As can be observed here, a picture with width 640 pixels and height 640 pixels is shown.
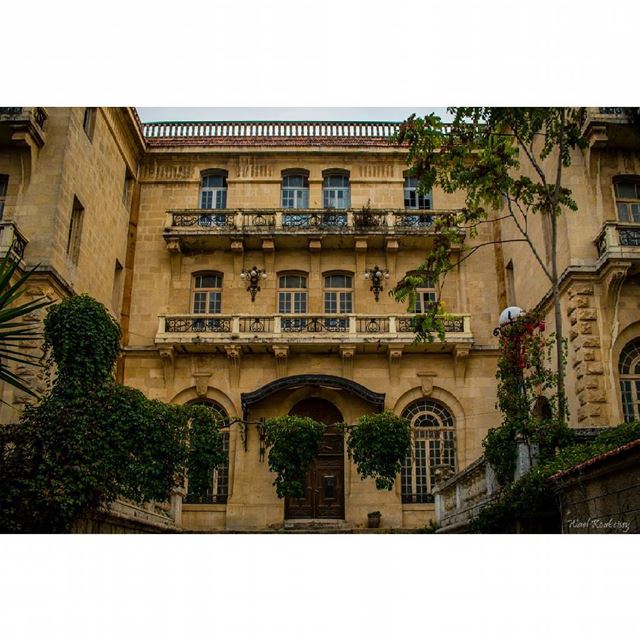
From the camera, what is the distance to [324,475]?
23.6 meters

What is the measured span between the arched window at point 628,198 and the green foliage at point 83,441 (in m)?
13.3

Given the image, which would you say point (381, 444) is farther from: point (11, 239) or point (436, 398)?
point (11, 239)

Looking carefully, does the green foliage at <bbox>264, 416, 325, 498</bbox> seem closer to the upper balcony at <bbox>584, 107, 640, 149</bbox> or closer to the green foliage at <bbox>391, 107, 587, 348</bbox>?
the green foliage at <bbox>391, 107, 587, 348</bbox>

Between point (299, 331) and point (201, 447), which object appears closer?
point (201, 447)

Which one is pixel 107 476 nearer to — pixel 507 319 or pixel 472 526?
pixel 472 526

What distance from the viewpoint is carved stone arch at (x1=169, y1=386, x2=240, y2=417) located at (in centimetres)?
2414

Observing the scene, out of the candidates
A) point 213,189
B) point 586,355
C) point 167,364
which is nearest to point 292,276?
point 213,189

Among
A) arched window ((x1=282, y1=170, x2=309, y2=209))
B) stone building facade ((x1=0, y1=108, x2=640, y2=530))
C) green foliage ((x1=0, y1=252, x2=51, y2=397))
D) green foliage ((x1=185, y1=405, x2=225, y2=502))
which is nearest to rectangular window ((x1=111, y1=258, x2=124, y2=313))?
stone building facade ((x1=0, y1=108, x2=640, y2=530))

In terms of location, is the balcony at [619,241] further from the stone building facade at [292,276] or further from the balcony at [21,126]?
the balcony at [21,126]

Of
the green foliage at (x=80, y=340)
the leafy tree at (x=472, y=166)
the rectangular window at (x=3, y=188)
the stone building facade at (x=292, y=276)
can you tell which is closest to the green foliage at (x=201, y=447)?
the green foliage at (x=80, y=340)

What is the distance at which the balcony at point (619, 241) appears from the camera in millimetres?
19047

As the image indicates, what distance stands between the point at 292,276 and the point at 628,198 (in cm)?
1081

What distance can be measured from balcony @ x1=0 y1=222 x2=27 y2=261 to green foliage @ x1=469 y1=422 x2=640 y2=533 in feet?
41.6

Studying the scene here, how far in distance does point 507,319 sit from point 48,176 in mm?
12934
